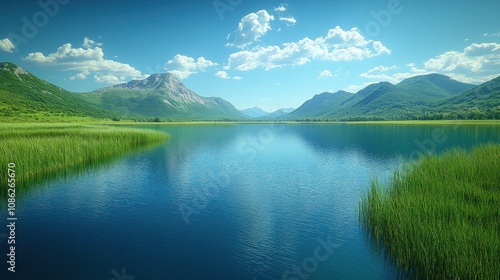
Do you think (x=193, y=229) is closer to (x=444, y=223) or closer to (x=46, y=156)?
(x=444, y=223)

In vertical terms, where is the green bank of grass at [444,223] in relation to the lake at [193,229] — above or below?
above

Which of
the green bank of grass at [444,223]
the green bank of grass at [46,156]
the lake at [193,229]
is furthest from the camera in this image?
the green bank of grass at [46,156]

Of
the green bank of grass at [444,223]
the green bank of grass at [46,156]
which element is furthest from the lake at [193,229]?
the green bank of grass at [46,156]

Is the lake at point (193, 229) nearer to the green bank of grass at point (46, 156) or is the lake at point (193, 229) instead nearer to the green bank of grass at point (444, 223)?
the green bank of grass at point (444, 223)

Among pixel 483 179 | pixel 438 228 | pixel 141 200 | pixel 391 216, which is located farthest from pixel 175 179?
pixel 483 179

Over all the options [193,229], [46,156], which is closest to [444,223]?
[193,229]

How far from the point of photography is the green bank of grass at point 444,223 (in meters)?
9.03

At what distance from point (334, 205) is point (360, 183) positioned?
736cm

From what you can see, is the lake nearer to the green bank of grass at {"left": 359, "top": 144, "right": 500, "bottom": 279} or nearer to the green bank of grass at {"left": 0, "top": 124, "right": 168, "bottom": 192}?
the green bank of grass at {"left": 359, "top": 144, "right": 500, "bottom": 279}

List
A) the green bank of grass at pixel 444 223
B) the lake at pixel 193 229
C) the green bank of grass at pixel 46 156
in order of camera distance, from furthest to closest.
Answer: the green bank of grass at pixel 46 156 < the lake at pixel 193 229 < the green bank of grass at pixel 444 223

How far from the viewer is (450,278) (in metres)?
8.85

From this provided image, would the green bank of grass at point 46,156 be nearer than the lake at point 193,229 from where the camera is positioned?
No

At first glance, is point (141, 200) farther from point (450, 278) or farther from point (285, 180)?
point (450, 278)

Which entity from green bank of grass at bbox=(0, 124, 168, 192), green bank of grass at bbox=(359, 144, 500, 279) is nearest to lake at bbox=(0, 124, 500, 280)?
green bank of grass at bbox=(359, 144, 500, 279)
